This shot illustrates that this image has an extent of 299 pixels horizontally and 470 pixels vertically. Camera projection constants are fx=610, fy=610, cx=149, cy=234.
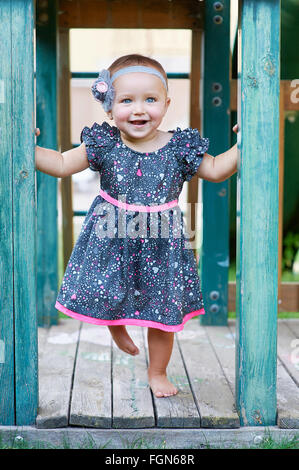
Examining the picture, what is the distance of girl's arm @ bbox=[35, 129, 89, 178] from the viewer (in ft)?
8.05

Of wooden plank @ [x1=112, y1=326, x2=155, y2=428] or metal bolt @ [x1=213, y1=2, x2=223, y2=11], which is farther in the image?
metal bolt @ [x1=213, y1=2, x2=223, y2=11]

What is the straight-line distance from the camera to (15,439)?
231 cm

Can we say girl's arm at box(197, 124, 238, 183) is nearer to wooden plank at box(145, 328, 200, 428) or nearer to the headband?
the headband

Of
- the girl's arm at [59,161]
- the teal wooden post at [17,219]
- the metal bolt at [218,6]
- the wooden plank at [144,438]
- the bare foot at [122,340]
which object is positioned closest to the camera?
the teal wooden post at [17,219]

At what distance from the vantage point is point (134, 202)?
2.52m

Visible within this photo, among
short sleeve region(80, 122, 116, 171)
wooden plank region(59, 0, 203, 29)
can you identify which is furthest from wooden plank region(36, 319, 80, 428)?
wooden plank region(59, 0, 203, 29)

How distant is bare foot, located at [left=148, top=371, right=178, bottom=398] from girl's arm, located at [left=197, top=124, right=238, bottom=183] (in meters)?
0.90

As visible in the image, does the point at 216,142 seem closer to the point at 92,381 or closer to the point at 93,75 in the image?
the point at 93,75

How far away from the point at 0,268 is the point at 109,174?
0.60 metres

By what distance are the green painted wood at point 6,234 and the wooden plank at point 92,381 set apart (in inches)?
10.5

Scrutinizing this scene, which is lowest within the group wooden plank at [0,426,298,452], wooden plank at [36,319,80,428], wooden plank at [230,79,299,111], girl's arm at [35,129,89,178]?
wooden plank at [0,426,298,452]

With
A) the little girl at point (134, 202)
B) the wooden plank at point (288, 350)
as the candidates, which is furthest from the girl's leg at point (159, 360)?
the wooden plank at point (288, 350)

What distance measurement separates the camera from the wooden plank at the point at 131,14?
354cm

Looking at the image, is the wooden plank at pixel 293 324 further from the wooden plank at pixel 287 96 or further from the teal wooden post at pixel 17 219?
the teal wooden post at pixel 17 219
